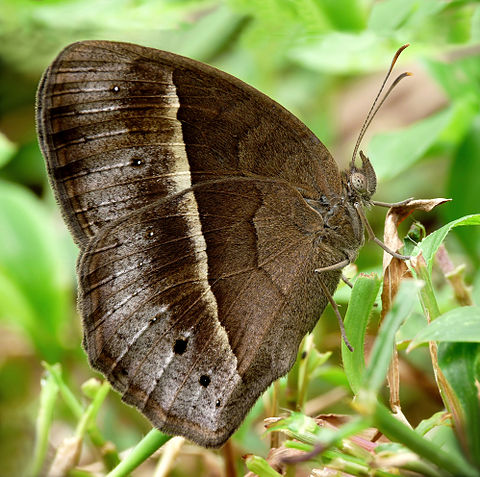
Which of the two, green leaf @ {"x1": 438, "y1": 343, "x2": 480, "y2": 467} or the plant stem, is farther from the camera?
the plant stem

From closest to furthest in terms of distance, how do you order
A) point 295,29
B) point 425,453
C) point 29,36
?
point 425,453, point 295,29, point 29,36

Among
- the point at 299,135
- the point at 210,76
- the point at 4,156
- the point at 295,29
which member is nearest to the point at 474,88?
the point at 295,29

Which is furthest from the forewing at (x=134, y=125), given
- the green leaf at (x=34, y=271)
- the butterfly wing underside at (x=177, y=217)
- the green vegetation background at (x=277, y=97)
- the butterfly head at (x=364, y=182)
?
the green leaf at (x=34, y=271)

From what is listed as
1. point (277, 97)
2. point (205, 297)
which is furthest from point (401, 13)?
point (277, 97)

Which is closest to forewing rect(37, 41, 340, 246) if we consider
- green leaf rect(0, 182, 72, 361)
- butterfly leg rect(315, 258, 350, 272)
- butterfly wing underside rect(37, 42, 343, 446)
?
butterfly wing underside rect(37, 42, 343, 446)

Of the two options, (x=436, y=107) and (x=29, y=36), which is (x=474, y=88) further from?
(x=29, y=36)

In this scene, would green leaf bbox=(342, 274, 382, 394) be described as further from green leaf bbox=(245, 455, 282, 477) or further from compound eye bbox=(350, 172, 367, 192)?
compound eye bbox=(350, 172, 367, 192)

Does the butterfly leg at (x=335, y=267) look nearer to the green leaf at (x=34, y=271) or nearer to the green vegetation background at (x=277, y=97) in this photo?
the green vegetation background at (x=277, y=97)
